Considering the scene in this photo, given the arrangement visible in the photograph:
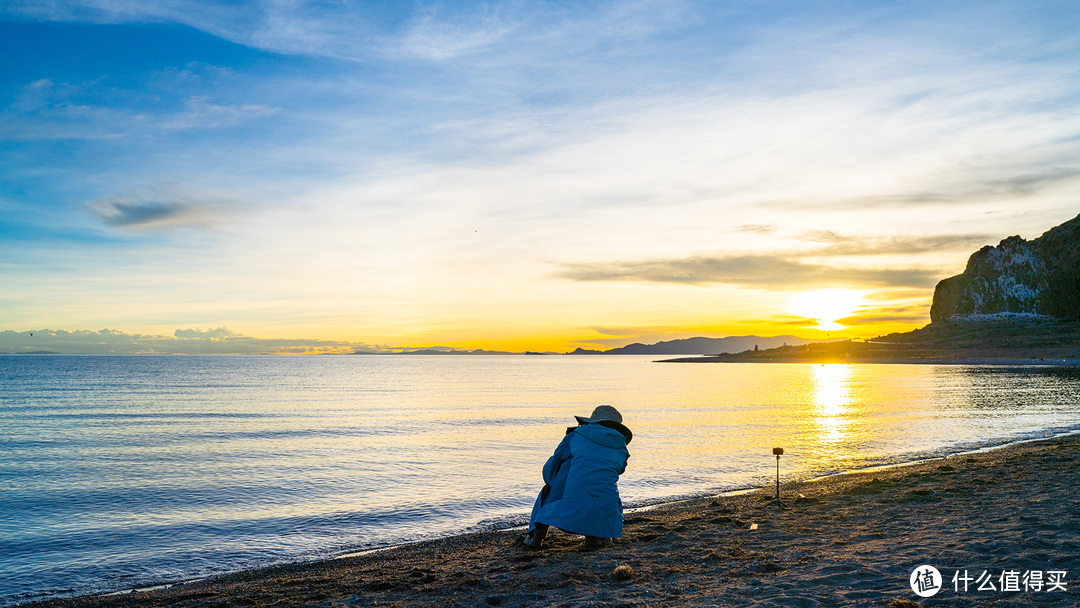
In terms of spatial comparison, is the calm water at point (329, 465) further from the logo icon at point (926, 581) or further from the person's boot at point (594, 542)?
the logo icon at point (926, 581)

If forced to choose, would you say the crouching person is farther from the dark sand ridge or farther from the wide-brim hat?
the dark sand ridge

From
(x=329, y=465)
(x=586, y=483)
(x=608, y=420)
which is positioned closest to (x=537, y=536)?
(x=586, y=483)

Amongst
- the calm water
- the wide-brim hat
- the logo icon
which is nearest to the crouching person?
the wide-brim hat

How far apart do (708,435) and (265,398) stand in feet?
153

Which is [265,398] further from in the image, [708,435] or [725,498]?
[725,498]

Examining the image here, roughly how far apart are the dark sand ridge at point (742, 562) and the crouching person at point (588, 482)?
18.1 inches

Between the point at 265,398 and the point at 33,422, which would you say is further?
the point at 265,398

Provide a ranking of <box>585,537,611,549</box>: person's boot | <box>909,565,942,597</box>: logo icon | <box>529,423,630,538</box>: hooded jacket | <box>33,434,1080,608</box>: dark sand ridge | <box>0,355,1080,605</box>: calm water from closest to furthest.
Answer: <box>909,565,942,597</box>: logo icon
<box>33,434,1080,608</box>: dark sand ridge
<box>529,423,630,538</box>: hooded jacket
<box>585,537,611,549</box>: person's boot
<box>0,355,1080,605</box>: calm water

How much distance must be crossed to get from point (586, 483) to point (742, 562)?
2.45m

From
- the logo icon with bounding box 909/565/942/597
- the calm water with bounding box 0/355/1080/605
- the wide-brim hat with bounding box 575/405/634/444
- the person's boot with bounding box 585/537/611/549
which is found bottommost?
the calm water with bounding box 0/355/1080/605

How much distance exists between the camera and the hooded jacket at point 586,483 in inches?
382

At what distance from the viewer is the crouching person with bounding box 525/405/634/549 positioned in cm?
970

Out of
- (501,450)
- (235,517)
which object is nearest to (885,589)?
(235,517)

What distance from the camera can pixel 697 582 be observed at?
7910mm
